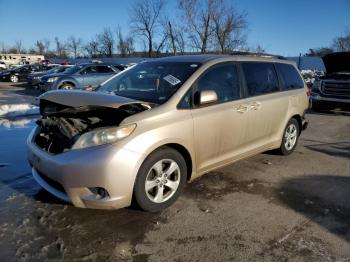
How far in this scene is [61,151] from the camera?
3559mm

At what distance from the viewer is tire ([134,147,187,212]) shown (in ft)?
11.5

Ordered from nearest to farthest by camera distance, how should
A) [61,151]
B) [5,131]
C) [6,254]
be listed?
[6,254]
[61,151]
[5,131]

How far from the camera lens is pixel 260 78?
5184 millimetres

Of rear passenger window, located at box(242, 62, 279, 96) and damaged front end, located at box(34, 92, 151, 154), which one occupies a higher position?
rear passenger window, located at box(242, 62, 279, 96)

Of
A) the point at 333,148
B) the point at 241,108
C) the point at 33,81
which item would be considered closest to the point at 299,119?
the point at 333,148

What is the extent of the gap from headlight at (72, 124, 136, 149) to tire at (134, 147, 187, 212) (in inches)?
15.1

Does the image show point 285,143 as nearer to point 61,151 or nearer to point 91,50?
point 61,151

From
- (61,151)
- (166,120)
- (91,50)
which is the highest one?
(91,50)

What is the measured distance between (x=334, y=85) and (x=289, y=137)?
6.32 metres

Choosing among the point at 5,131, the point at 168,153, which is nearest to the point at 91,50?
the point at 5,131

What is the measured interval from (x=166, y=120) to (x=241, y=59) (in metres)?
1.86

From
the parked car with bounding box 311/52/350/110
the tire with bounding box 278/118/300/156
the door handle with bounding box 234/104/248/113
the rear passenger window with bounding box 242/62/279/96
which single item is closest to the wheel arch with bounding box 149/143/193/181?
the door handle with bounding box 234/104/248/113

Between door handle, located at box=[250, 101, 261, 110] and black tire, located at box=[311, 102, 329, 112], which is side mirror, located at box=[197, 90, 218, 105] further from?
black tire, located at box=[311, 102, 329, 112]

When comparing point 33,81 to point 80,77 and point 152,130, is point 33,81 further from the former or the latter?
point 152,130
